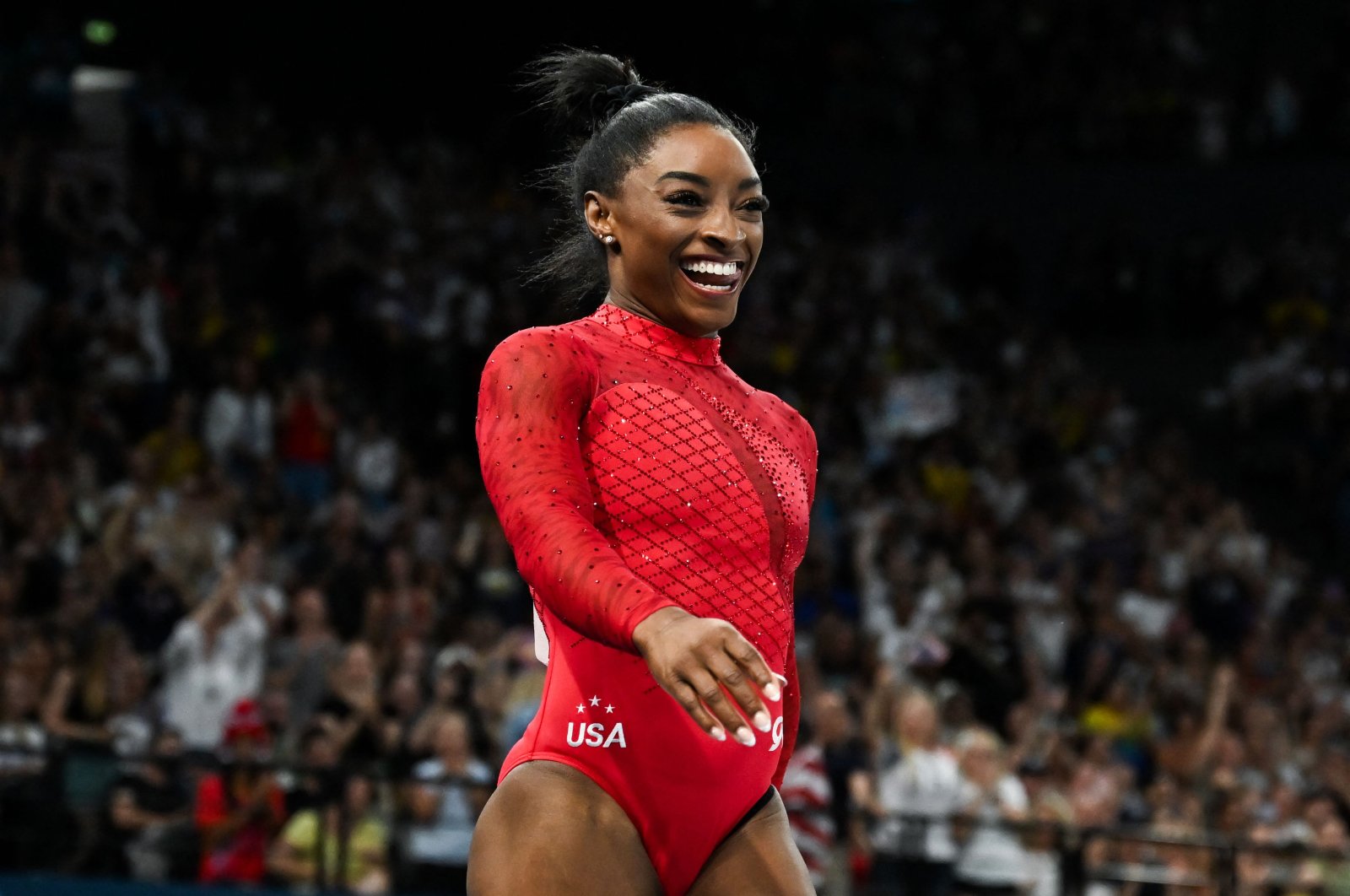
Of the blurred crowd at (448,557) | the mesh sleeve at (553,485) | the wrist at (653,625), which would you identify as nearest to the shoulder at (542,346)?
the mesh sleeve at (553,485)

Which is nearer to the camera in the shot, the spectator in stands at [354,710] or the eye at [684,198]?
the eye at [684,198]

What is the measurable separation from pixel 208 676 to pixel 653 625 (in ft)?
21.0

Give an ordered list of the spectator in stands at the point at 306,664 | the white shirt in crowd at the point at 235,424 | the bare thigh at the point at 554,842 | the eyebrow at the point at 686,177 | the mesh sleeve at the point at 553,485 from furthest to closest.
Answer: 1. the white shirt in crowd at the point at 235,424
2. the spectator in stands at the point at 306,664
3. the eyebrow at the point at 686,177
4. the bare thigh at the point at 554,842
5. the mesh sleeve at the point at 553,485

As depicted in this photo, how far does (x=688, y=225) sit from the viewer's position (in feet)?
8.67

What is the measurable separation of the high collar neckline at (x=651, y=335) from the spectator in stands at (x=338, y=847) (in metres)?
4.79

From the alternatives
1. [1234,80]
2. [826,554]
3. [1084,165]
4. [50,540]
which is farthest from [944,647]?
[1234,80]

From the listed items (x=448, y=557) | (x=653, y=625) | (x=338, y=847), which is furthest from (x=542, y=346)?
(x=448, y=557)

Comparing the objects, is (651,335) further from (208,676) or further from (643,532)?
(208,676)

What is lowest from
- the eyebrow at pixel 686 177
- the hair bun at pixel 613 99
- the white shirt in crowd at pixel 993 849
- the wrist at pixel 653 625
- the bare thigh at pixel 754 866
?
the white shirt in crowd at pixel 993 849

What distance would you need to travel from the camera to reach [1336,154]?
639 inches

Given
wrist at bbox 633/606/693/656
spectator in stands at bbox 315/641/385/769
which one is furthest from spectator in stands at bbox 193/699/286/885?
wrist at bbox 633/606/693/656

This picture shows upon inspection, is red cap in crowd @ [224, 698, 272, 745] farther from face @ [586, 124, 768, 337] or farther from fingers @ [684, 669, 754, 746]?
fingers @ [684, 669, 754, 746]

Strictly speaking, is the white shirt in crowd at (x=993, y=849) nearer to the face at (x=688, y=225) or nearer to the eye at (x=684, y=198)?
the face at (x=688, y=225)

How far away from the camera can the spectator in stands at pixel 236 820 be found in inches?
292
